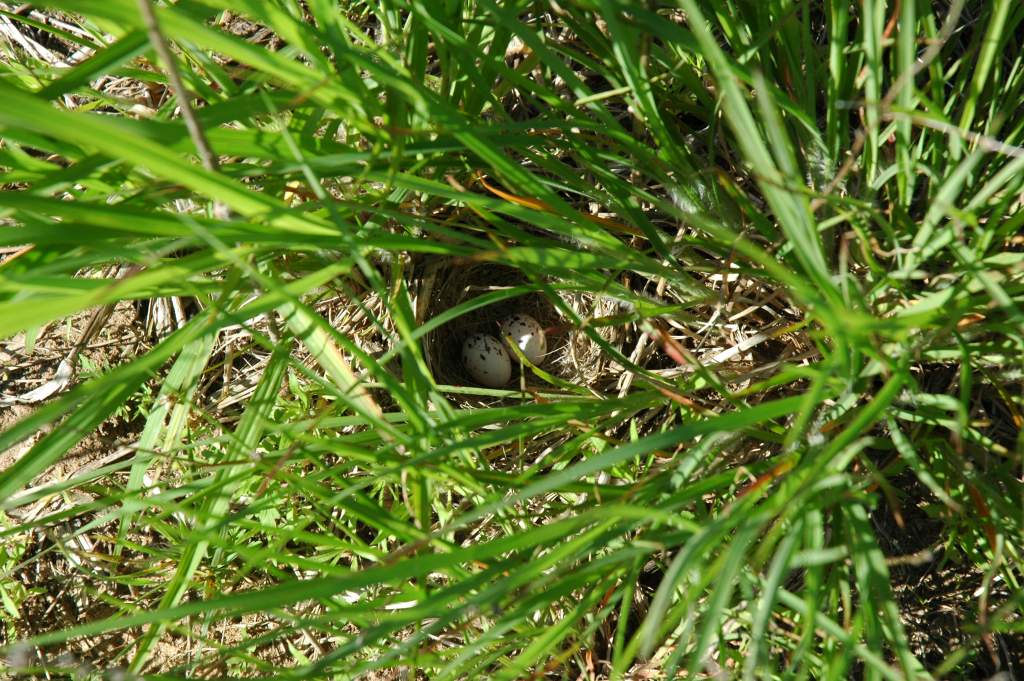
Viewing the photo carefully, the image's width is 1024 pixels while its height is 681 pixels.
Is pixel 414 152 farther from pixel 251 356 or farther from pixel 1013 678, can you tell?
pixel 1013 678

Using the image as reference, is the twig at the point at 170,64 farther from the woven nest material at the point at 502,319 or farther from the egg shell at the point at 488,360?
the egg shell at the point at 488,360

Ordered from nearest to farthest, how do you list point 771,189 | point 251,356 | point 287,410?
1. point 771,189
2. point 287,410
3. point 251,356

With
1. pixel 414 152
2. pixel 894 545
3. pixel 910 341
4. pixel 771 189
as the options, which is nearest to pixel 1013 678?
pixel 894 545

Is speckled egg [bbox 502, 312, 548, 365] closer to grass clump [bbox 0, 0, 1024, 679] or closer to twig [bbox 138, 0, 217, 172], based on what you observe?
grass clump [bbox 0, 0, 1024, 679]

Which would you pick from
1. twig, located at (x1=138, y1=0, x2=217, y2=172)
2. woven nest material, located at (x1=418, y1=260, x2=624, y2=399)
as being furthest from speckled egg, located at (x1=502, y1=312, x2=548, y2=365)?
twig, located at (x1=138, y1=0, x2=217, y2=172)

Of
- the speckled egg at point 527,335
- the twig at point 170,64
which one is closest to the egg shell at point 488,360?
the speckled egg at point 527,335

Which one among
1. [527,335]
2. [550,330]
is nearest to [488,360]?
[527,335]
